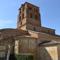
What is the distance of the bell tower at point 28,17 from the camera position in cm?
2762

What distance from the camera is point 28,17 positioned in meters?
28.0

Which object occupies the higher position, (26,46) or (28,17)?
(28,17)

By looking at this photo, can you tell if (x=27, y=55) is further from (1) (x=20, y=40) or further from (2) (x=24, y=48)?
(1) (x=20, y=40)

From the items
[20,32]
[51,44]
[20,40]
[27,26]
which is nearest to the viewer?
[51,44]

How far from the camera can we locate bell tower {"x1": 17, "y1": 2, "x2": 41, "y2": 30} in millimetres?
27625

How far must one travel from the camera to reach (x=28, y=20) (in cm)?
2778

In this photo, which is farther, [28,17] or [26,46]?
[28,17]

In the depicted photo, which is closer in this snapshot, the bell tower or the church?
the church

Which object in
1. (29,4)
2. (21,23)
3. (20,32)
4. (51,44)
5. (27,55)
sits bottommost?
(27,55)

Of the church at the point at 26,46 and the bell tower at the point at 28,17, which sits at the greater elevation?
the bell tower at the point at 28,17

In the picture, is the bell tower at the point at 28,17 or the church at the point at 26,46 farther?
the bell tower at the point at 28,17

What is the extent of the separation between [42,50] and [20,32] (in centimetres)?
547

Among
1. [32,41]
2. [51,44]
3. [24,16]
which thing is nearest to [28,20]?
[24,16]

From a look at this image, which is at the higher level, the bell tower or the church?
the bell tower
